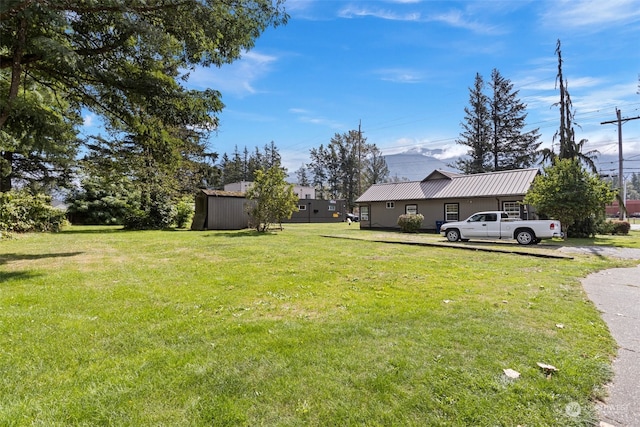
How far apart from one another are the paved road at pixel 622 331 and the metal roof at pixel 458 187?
1267 centimetres

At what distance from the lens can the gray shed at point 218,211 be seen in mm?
20953

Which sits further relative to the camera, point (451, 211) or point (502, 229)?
point (451, 211)

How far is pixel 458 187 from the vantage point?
889 inches

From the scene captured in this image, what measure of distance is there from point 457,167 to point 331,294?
4017 centimetres

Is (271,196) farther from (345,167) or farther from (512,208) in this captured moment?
(345,167)

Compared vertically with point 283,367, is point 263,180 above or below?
above

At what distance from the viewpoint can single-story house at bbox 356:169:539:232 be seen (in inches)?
778

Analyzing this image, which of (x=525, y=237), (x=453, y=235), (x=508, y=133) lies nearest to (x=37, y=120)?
(x=453, y=235)

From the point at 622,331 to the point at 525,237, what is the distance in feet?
37.3

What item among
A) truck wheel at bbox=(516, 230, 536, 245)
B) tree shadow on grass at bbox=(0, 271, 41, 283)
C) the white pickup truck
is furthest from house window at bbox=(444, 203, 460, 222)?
tree shadow on grass at bbox=(0, 271, 41, 283)

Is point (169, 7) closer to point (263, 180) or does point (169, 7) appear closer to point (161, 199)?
point (263, 180)

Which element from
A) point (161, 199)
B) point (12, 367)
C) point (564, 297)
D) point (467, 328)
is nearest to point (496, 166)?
point (161, 199)

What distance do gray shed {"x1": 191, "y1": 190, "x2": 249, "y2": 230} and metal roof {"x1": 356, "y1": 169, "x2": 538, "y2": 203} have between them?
10115mm

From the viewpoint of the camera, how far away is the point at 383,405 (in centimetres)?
241
